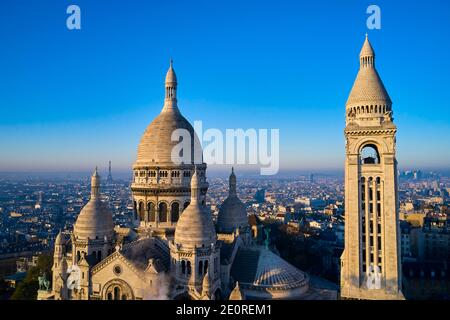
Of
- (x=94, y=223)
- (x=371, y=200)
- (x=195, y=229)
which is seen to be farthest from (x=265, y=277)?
(x=94, y=223)

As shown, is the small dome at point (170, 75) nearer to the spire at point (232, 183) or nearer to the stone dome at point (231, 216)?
the spire at point (232, 183)

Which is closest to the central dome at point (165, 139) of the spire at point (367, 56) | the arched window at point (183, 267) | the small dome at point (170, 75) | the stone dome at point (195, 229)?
the small dome at point (170, 75)

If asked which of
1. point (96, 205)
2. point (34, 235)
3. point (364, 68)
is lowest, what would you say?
point (34, 235)

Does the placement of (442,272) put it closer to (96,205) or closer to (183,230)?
(183,230)

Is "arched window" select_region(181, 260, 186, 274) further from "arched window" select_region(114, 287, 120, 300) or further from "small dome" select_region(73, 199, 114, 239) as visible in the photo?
"small dome" select_region(73, 199, 114, 239)
